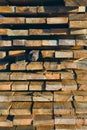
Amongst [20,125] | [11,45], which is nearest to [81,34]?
[11,45]

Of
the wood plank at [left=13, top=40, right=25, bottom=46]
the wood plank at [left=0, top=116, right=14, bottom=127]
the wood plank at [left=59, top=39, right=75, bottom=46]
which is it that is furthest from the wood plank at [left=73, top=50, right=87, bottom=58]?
the wood plank at [left=0, top=116, right=14, bottom=127]

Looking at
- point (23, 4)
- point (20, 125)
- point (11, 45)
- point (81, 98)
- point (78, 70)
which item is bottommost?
point (20, 125)

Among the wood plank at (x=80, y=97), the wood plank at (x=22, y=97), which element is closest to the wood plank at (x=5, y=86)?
the wood plank at (x=22, y=97)

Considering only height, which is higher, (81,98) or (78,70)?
(78,70)

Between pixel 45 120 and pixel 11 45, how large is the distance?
1.02 metres

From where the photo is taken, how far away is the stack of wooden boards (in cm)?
290

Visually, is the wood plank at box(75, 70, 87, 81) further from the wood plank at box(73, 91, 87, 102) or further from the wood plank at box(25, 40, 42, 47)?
the wood plank at box(25, 40, 42, 47)

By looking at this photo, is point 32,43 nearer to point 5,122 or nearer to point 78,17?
point 78,17

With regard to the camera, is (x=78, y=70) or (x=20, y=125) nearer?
(x=20, y=125)

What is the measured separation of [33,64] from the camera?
308 cm

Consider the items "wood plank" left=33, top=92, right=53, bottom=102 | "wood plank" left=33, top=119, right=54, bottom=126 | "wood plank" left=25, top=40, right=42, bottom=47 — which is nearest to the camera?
"wood plank" left=33, top=119, right=54, bottom=126

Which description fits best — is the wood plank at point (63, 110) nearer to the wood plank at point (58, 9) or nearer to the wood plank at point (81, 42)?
the wood plank at point (81, 42)

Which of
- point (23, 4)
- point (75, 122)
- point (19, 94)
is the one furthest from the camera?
point (23, 4)

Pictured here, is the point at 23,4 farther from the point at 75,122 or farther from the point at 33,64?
the point at 75,122
